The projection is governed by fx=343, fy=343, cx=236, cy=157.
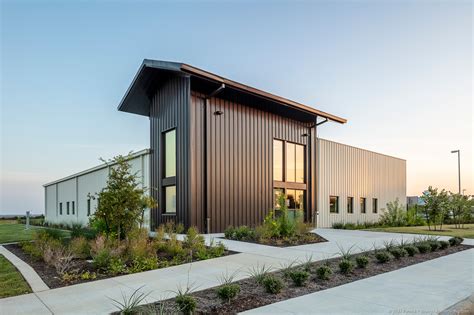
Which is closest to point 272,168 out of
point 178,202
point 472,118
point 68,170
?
point 178,202

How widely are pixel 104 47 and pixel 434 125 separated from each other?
19398 millimetres

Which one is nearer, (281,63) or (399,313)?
(399,313)

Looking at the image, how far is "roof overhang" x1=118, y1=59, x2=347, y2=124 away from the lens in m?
13.8

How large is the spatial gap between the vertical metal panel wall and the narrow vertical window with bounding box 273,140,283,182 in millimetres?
A: 3523

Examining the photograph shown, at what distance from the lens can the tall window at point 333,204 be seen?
21.2 m

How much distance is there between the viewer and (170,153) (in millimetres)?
15773

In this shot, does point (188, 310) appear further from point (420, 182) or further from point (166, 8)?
point (420, 182)

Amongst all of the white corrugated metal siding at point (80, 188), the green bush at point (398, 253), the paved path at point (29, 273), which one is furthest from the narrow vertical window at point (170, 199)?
the green bush at point (398, 253)

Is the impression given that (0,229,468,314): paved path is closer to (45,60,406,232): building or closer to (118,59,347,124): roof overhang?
(45,60,406,232): building

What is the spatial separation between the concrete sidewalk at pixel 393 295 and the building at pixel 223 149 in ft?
28.7

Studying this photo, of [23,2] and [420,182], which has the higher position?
[23,2]

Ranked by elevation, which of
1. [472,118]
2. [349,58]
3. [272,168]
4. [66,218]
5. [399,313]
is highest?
[349,58]

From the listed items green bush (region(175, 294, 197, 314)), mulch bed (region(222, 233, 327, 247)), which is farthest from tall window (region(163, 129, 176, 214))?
green bush (region(175, 294, 197, 314))

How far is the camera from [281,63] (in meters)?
17.2
